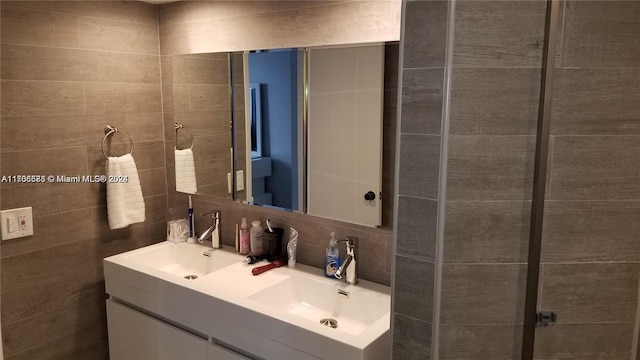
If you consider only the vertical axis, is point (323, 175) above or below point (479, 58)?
below

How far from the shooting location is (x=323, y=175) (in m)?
1.98

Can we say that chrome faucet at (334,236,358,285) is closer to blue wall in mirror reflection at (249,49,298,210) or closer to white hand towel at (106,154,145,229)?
blue wall in mirror reflection at (249,49,298,210)

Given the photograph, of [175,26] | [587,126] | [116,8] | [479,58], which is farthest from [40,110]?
[587,126]

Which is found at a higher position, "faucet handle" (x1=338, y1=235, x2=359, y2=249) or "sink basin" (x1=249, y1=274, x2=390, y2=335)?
"faucet handle" (x1=338, y1=235, x2=359, y2=249)

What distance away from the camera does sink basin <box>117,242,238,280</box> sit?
2.31 metres

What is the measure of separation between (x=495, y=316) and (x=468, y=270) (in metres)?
0.13

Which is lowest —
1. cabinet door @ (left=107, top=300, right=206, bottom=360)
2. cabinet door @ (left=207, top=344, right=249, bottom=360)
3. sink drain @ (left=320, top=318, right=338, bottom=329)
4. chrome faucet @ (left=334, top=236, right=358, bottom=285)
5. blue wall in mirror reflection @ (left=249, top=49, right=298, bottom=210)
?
cabinet door @ (left=107, top=300, right=206, bottom=360)

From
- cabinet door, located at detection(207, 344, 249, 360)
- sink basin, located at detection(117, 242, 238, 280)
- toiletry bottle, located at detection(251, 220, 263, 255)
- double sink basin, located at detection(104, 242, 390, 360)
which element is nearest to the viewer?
double sink basin, located at detection(104, 242, 390, 360)

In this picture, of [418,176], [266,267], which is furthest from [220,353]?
[418,176]

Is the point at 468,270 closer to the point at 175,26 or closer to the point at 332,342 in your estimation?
the point at 332,342

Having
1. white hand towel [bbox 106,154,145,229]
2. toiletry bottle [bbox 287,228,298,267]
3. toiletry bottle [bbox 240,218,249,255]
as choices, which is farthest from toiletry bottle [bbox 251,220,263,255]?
white hand towel [bbox 106,154,145,229]

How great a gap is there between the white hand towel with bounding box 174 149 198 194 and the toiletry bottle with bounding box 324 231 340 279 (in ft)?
2.79

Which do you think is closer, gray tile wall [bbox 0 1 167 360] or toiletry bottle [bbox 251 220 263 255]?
gray tile wall [bbox 0 1 167 360]

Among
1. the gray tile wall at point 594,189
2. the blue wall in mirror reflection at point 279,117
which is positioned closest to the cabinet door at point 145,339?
the blue wall in mirror reflection at point 279,117
